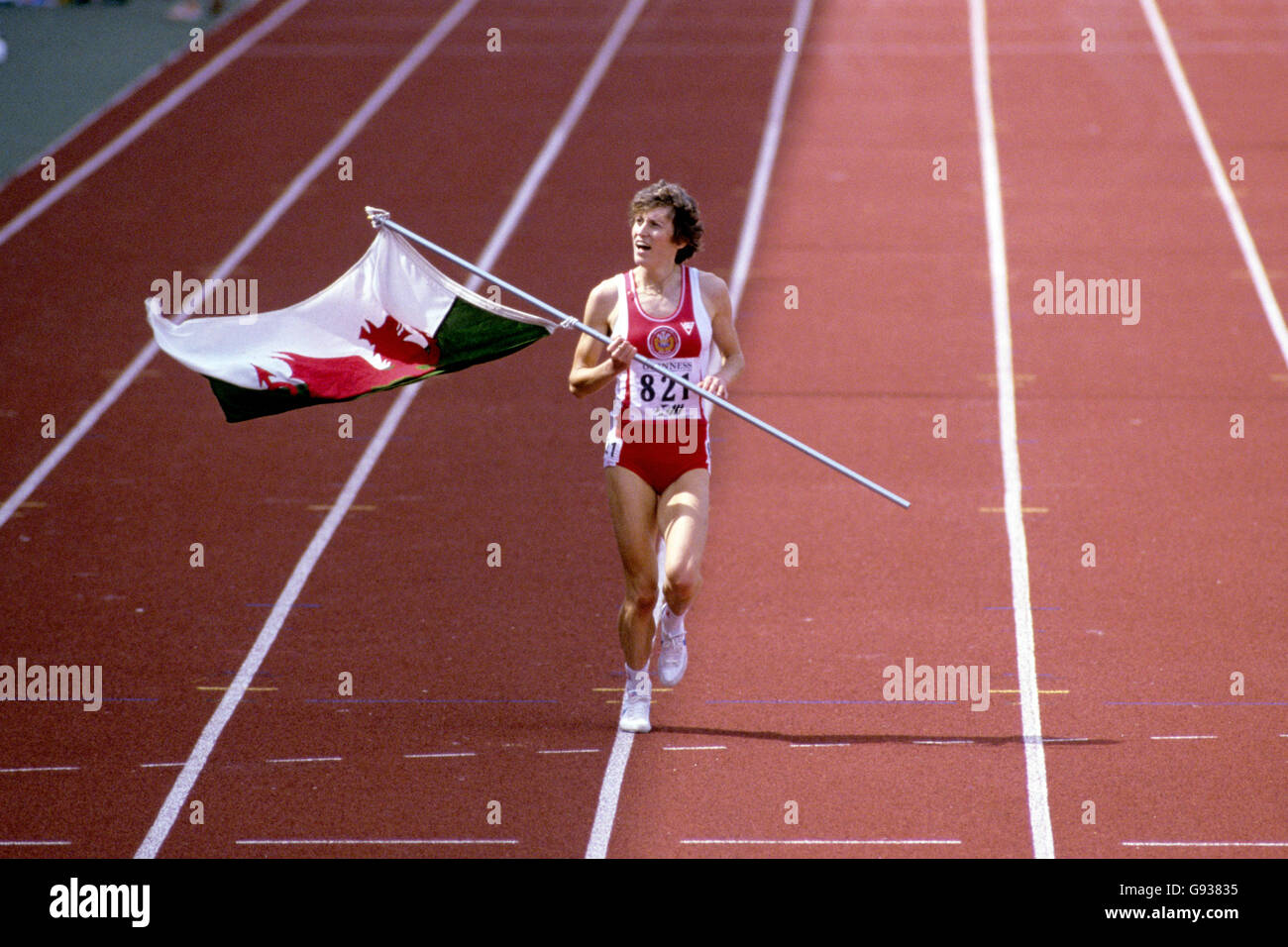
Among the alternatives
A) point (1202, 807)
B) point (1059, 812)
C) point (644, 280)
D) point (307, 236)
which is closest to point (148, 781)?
point (644, 280)

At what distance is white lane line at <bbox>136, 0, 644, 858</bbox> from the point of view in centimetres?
649

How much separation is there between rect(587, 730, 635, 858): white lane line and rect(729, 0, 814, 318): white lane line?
4.66m

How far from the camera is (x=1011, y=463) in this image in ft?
31.8

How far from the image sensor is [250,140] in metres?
15.4

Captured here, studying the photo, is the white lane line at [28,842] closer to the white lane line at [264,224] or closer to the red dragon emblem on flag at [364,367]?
the red dragon emblem on flag at [364,367]

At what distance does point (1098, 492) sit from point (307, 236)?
668cm

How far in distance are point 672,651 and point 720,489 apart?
2.84 m

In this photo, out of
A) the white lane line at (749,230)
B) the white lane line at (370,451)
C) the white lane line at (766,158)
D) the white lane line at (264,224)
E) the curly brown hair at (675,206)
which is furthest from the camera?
the white lane line at (766,158)

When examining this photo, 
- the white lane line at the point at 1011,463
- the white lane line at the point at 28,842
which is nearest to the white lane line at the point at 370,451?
the white lane line at the point at 28,842

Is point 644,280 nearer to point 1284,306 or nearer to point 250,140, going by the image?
point 1284,306

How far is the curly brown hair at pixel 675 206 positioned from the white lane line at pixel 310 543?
2.56m

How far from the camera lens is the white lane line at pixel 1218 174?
1186 cm

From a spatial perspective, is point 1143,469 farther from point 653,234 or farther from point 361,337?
point 361,337

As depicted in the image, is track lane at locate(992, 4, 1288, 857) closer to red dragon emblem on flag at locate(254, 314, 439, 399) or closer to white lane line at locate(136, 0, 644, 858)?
red dragon emblem on flag at locate(254, 314, 439, 399)
